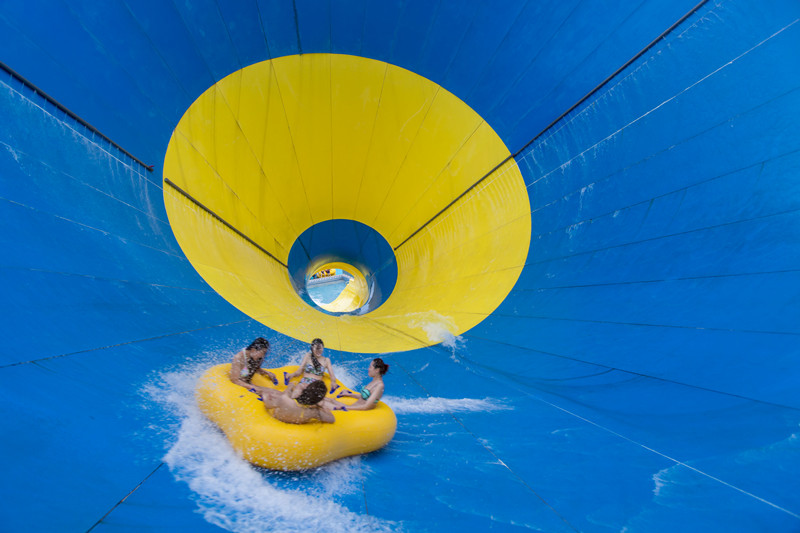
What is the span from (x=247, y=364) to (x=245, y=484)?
3.00ft

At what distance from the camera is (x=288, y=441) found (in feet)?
5.86

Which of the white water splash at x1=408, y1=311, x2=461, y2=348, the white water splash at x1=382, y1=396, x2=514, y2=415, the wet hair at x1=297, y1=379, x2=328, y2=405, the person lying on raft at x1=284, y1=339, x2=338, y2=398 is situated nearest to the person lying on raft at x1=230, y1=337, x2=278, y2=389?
the person lying on raft at x1=284, y1=339, x2=338, y2=398

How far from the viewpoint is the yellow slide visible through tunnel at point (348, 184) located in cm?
→ 392

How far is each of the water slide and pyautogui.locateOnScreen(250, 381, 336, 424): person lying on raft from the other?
26 cm

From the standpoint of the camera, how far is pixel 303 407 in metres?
1.97

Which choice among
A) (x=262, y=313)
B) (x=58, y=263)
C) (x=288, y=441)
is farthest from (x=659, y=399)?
(x=58, y=263)

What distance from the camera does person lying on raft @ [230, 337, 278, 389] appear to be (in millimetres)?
2338

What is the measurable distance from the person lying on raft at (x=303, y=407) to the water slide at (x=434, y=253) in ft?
0.86

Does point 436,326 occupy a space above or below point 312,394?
above

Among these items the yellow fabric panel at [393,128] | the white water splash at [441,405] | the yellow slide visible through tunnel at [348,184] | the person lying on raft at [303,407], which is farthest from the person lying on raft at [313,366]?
the yellow fabric panel at [393,128]

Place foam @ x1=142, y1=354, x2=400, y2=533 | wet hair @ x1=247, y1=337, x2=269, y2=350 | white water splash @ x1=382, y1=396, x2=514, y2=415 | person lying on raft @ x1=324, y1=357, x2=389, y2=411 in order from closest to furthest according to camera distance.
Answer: foam @ x1=142, y1=354, x2=400, y2=533, person lying on raft @ x1=324, y1=357, x2=389, y2=411, wet hair @ x1=247, y1=337, x2=269, y2=350, white water splash @ x1=382, y1=396, x2=514, y2=415

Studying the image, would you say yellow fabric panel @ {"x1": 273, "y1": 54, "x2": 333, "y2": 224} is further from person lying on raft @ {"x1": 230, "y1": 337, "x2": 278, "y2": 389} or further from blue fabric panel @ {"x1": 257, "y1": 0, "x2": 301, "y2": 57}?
person lying on raft @ {"x1": 230, "y1": 337, "x2": 278, "y2": 389}

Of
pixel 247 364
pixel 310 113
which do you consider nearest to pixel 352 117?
pixel 310 113

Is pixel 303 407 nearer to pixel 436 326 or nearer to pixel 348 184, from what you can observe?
pixel 436 326
